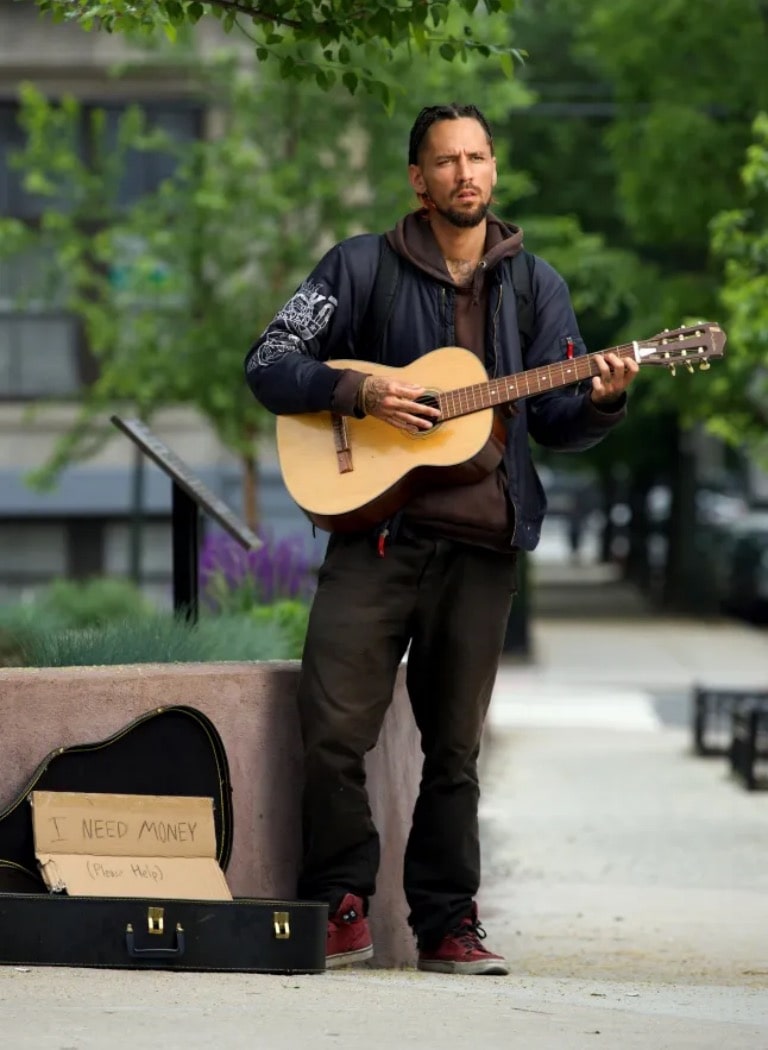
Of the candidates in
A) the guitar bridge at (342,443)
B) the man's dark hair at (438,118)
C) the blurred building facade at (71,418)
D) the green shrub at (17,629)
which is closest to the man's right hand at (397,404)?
the guitar bridge at (342,443)

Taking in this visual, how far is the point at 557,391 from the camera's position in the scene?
19.4 feet

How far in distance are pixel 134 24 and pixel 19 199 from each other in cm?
1802

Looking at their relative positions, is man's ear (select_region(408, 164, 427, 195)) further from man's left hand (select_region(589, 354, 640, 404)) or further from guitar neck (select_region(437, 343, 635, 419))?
man's left hand (select_region(589, 354, 640, 404))

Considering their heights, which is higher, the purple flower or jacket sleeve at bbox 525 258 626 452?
jacket sleeve at bbox 525 258 626 452

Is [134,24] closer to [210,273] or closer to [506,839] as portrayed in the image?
[506,839]

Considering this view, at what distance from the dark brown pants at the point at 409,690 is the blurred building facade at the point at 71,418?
1691 centimetres

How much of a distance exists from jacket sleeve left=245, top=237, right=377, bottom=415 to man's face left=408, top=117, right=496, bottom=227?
237 mm

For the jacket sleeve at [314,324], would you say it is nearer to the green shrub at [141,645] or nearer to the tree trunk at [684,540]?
the green shrub at [141,645]

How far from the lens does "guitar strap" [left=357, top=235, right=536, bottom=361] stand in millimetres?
5879

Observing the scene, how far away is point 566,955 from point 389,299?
2.32 metres

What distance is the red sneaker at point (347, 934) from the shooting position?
583 cm

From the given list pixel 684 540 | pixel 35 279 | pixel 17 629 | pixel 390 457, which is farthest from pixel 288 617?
pixel 684 540

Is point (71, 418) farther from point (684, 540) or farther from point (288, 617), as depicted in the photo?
point (288, 617)

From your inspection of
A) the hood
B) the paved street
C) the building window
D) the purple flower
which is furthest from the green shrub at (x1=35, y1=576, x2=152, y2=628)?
the building window
